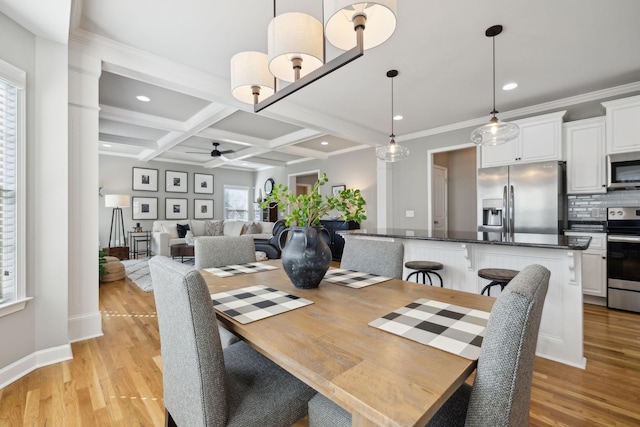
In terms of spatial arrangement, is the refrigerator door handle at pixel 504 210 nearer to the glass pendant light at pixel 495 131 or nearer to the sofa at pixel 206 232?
the glass pendant light at pixel 495 131

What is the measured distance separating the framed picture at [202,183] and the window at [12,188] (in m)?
6.70

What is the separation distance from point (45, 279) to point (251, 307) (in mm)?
1937

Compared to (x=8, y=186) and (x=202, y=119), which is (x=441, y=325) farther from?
(x=202, y=119)

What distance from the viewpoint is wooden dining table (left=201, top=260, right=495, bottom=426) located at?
2.02ft

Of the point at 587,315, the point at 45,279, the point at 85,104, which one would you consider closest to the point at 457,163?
the point at 587,315

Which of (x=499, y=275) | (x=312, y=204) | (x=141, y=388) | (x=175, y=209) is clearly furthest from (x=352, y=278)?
(x=175, y=209)

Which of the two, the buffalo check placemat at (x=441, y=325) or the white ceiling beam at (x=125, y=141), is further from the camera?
the white ceiling beam at (x=125, y=141)

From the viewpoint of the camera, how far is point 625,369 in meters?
2.00

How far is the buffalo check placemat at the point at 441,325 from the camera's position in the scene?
862 mm

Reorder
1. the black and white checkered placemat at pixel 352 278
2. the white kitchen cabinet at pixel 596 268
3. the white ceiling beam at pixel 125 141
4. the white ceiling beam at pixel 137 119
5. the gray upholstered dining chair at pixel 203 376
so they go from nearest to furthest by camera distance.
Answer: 1. the gray upholstered dining chair at pixel 203 376
2. the black and white checkered placemat at pixel 352 278
3. the white kitchen cabinet at pixel 596 268
4. the white ceiling beam at pixel 137 119
5. the white ceiling beam at pixel 125 141

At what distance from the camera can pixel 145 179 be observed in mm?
7484

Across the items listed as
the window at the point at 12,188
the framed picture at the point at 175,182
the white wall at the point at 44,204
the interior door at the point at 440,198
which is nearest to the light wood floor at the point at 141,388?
the white wall at the point at 44,204

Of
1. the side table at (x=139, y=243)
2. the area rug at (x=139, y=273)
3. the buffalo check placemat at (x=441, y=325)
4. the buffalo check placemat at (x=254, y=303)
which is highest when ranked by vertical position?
the buffalo check placemat at (x=254, y=303)

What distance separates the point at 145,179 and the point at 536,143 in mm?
8372
